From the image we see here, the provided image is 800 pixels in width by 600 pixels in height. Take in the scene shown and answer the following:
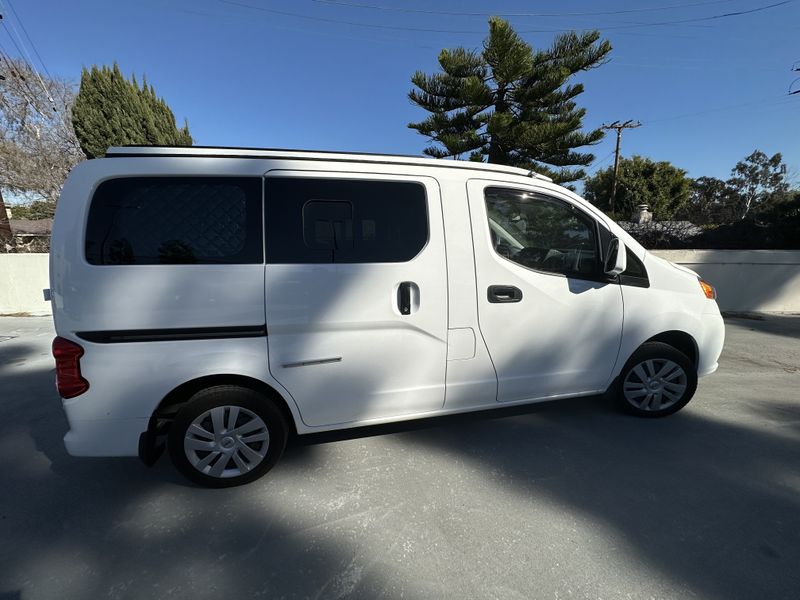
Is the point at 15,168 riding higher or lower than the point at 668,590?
higher

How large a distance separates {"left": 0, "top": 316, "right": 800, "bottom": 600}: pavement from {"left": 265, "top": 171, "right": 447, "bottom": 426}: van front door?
53 centimetres

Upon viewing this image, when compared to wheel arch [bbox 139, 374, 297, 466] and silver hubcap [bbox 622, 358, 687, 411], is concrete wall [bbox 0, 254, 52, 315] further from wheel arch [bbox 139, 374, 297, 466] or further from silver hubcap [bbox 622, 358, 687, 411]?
silver hubcap [bbox 622, 358, 687, 411]

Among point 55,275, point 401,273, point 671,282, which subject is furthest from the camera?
point 671,282

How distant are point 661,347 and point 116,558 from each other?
3845 mm

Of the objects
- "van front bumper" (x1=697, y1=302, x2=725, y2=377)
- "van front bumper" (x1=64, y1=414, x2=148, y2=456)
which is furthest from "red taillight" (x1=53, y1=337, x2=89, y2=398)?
"van front bumper" (x1=697, y1=302, x2=725, y2=377)

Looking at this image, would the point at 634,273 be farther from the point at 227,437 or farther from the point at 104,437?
the point at 104,437

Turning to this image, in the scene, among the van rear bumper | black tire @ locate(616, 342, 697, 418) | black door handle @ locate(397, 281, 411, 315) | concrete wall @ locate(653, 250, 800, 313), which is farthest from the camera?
concrete wall @ locate(653, 250, 800, 313)

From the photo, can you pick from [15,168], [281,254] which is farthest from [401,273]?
[15,168]

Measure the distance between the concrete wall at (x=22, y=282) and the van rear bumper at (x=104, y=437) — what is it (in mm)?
8641

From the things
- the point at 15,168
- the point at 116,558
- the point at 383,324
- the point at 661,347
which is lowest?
the point at 116,558

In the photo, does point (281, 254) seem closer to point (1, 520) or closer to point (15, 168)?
point (1, 520)

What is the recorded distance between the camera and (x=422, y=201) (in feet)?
8.09

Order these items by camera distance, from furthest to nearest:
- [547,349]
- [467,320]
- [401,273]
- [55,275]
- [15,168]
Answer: [15,168] < [547,349] < [467,320] < [401,273] < [55,275]

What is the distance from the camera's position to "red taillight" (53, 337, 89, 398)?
6.58 feet
